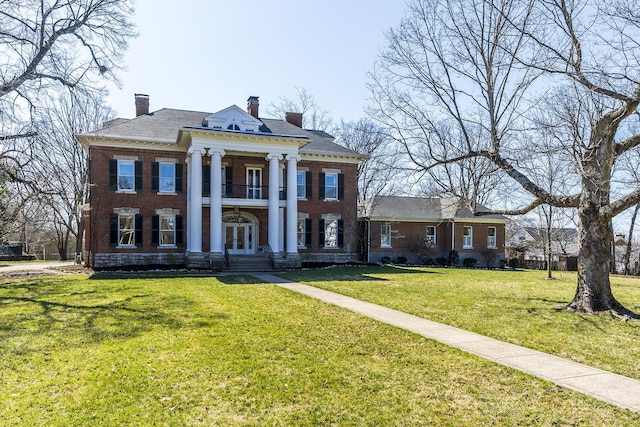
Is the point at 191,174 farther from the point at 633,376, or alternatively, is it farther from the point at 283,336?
the point at 633,376

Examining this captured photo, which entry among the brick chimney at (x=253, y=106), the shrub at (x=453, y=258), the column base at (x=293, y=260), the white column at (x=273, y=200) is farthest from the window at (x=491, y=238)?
the brick chimney at (x=253, y=106)

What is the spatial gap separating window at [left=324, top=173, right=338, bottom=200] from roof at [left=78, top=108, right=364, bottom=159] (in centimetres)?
145

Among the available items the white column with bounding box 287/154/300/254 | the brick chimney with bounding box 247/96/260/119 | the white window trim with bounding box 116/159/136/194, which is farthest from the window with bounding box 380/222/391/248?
the white window trim with bounding box 116/159/136/194

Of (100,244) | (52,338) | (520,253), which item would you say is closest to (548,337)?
(52,338)

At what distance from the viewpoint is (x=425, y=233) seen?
34.7 m

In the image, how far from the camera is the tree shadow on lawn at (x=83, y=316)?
26.0ft

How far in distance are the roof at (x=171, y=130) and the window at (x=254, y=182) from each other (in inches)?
97.2

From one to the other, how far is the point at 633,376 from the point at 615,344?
2143mm

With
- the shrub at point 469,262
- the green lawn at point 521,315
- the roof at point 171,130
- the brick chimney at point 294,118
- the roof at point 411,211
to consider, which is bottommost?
the shrub at point 469,262

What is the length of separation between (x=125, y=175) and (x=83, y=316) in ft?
52.6

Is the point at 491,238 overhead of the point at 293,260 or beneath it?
overhead

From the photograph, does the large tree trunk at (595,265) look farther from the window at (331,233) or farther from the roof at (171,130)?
the window at (331,233)

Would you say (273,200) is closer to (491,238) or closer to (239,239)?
(239,239)

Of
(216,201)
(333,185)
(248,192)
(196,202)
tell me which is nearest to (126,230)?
(196,202)
